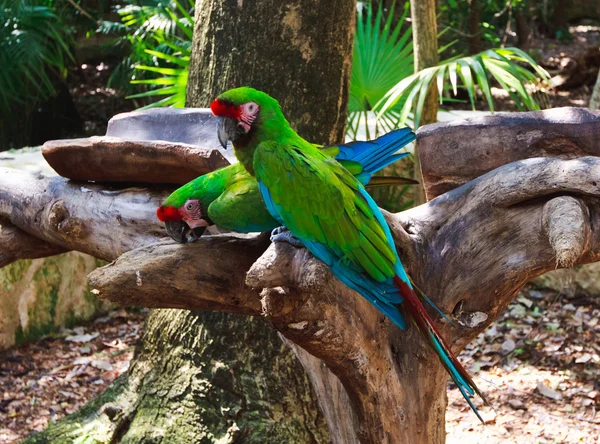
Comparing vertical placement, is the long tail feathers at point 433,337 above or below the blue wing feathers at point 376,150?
below

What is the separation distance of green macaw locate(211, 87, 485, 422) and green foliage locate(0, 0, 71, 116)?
4486 millimetres

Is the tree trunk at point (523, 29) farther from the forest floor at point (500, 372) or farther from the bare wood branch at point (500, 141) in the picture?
the bare wood branch at point (500, 141)

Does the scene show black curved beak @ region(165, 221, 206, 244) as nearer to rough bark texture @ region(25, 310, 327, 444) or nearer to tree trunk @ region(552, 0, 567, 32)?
rough bark texture @ region(25, 310, 327, 444)

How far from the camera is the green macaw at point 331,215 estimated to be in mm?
1332

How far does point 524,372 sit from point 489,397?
26 cm

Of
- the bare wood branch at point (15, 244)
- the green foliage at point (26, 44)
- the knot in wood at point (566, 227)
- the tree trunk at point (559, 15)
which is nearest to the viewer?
the knot in wood at point (566, 227)

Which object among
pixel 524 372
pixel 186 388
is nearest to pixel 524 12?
pixel 524 372

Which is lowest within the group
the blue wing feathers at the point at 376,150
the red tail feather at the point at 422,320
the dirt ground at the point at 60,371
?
the dirt ground at the point at 60,371

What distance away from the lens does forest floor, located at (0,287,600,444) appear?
2.81 meters

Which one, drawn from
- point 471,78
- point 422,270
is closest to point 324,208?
point 422,270

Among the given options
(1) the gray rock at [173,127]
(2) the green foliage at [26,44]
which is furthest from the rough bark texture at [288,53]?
(2) the green foliage at [26,44]

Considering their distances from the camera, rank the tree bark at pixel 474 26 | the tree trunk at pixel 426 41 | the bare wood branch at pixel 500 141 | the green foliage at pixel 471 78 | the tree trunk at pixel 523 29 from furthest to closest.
Result: the tree trunk at pixel 523 29 < the tree bark at pixel 474 26 < the tree trunk at pixel 426 41 < the green foliage at pixel 471 78 < the bare wood branch at pixel 500 141

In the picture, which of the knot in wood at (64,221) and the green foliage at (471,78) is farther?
the green foliage at (471,78)

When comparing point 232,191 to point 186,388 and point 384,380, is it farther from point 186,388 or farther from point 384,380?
point 186,388
